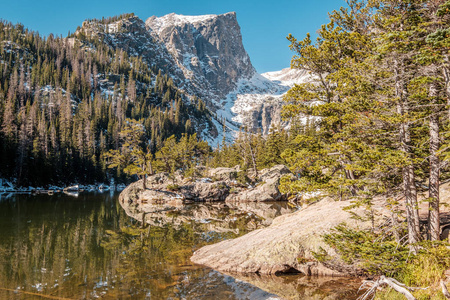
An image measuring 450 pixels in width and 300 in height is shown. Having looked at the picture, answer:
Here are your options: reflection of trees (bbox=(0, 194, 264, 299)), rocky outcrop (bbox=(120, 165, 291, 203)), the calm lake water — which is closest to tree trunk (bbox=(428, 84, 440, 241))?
the calm lake water

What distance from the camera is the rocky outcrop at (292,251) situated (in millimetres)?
9945

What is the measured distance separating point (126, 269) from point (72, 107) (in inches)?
4902

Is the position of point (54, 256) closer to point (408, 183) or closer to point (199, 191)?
point (408, 183)

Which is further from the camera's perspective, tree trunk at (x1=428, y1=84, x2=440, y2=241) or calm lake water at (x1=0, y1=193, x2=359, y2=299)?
calm lake water at (x1=0, y1=193, x2=359, y2=299)

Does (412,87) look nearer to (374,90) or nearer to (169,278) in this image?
(374,90)

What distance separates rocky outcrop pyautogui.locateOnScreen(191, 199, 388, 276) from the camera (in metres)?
9.95

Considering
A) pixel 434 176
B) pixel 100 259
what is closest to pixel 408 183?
pixel 434 176

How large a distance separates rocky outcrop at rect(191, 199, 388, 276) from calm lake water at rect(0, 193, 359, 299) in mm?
499

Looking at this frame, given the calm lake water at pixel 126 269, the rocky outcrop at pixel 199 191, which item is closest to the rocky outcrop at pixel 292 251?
the calm lake water at pixel 126 269

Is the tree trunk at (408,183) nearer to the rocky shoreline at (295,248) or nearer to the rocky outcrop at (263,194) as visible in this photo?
the rocky shoreline at (295,248)

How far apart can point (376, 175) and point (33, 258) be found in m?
16.2

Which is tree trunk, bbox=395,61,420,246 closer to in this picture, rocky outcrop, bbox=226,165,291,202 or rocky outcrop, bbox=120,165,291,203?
rocky outcrop, bbox=120,165,291,203

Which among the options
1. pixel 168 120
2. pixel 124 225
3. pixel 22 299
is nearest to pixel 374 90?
pixel 22 299

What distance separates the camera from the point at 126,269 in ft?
37.6
